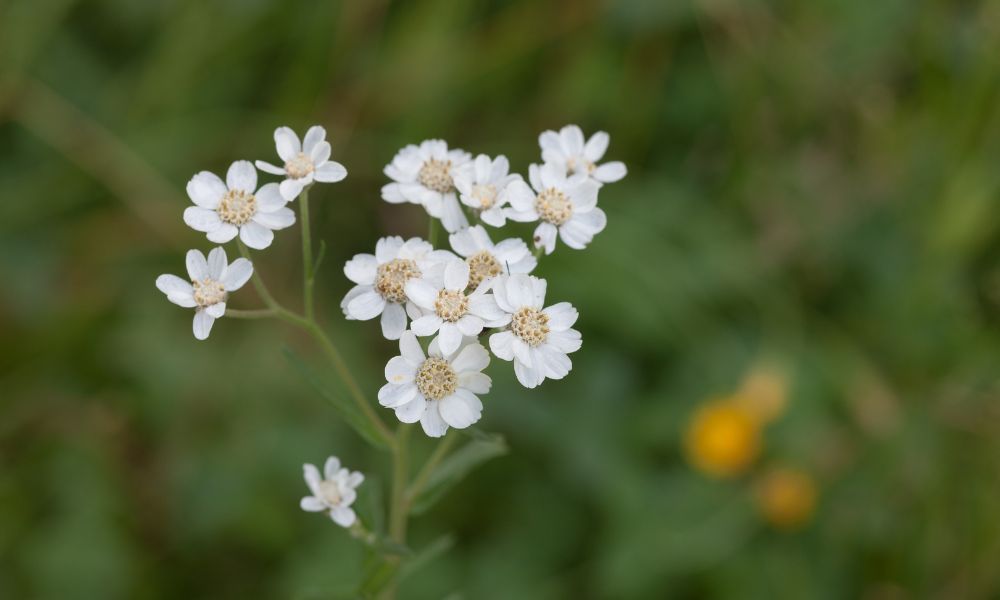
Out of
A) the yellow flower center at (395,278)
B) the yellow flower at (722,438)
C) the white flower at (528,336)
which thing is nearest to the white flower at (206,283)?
the yellow flower center at (395,278)

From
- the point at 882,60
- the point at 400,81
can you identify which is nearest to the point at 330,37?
the point at 400,81

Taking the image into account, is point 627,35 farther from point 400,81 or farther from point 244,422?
point 244,422

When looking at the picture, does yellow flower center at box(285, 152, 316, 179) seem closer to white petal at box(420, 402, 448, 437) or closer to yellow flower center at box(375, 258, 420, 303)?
yellow flower center at box(375, 258, 420, 303)

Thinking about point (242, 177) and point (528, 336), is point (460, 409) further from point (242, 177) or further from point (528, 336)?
point (242, 177)

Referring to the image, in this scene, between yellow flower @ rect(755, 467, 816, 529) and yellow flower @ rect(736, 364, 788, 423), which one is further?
yellow flower @ rect(736, 364, 788, 423)

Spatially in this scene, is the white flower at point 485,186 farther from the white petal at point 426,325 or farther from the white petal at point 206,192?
the white petal at point 206,192

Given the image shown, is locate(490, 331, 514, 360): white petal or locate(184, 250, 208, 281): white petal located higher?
locate(184, 250, 208, 281): white petal

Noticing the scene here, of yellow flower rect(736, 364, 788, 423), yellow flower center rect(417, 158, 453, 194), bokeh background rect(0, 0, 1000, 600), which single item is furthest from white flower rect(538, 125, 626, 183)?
yellow flower rect(736, 364, 788, 423)
